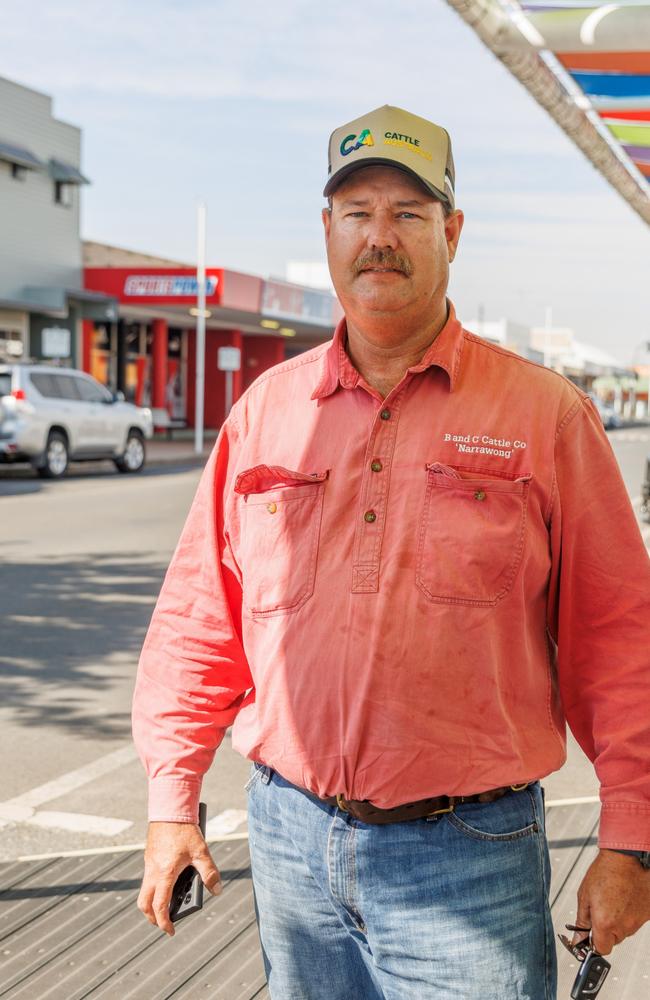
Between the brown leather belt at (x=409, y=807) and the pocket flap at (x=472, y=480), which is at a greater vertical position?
the pocket flap at (x=472, y=480)

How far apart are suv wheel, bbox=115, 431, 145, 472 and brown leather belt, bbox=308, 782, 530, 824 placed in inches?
845

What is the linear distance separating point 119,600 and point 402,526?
7569 mm

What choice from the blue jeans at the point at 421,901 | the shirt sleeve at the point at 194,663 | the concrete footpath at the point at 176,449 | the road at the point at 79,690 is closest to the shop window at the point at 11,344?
the concrete footpath at the point at 176,449

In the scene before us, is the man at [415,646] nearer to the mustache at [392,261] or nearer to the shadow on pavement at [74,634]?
the mustache at [392,261]

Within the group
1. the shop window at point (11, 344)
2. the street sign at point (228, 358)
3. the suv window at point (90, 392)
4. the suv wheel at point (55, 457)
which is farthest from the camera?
the street sign at point (228, 358)

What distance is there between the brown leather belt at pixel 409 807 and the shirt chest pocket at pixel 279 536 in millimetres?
341

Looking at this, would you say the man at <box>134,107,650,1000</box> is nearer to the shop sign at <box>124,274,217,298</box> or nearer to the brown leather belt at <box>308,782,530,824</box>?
the brown leather belt at <box>308,782,530,824</box>

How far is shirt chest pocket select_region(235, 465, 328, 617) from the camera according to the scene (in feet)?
6.90

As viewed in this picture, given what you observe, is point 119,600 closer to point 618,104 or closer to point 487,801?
point 618,104

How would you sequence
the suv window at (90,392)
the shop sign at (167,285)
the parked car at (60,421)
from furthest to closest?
the shop sign at (167,285) < the suv window at (90,392) < the parked car at (60,421)

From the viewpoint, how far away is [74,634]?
814cm

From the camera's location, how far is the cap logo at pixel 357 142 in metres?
2.10

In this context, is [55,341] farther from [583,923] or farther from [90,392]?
[583,923]

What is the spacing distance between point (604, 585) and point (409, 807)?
49cm
